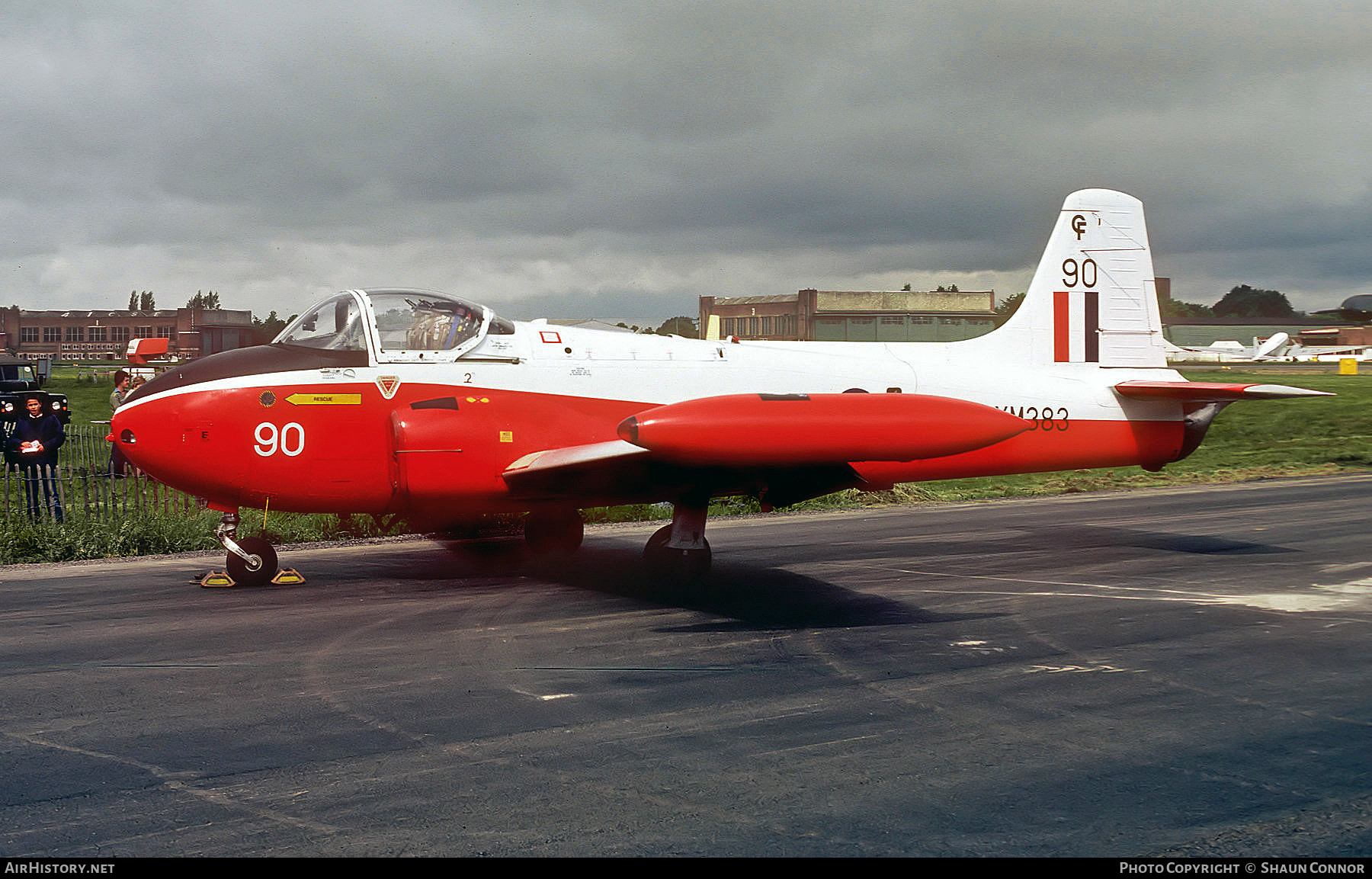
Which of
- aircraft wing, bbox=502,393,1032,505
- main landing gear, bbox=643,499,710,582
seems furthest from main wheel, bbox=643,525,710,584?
aircraft wing, bbox=502,393,1032,505

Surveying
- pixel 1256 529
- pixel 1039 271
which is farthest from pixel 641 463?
pixel 1256 529

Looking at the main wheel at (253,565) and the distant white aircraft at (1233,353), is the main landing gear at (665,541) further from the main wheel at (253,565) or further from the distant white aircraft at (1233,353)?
the distant white aircraft at (1233,353)

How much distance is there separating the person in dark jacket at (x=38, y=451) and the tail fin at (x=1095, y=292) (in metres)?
13.4

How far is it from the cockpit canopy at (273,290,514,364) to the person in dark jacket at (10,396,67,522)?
658cm

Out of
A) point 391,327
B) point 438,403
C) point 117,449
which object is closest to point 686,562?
point 438,403

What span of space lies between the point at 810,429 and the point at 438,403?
12.4 feet

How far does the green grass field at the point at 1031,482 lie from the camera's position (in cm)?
1309

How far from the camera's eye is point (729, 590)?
33.0 ft

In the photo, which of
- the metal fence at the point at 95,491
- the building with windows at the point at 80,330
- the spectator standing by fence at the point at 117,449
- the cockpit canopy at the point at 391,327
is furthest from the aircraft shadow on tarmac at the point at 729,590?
the building with windows at the point at 80,330

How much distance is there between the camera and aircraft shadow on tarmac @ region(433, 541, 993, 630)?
8742 mm

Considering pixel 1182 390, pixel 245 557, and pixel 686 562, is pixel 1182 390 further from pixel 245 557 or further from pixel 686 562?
pixel 245 557

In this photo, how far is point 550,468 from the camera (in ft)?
31.4

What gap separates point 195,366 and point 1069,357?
33.8ft
